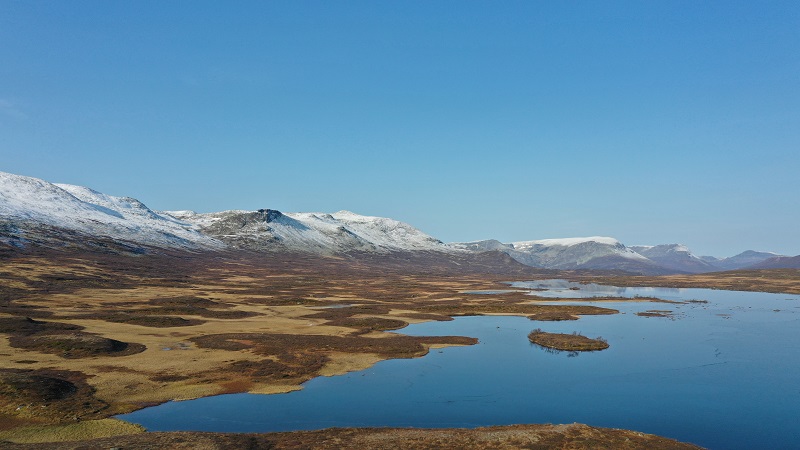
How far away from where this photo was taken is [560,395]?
44250 millimetres

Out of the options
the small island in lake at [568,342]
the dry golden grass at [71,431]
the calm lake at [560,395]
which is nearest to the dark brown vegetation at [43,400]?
the dry golden grass at [71,431]

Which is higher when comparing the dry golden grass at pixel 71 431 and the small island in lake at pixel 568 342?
the small island in lake at pixel 568 342

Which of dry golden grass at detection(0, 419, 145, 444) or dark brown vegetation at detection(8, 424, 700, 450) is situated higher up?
dark brown vegetation at detection(8, 424, 700, 450)

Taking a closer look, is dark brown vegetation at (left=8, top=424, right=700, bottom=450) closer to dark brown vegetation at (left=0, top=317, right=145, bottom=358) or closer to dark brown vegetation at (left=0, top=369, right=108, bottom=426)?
dark brown vegetation at (left=0, top=369, right=108, bottom=426)

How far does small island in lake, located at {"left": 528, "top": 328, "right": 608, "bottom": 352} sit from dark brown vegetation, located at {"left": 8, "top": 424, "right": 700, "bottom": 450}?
33737 mm

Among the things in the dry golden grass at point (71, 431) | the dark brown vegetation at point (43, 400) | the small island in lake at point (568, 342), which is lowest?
the dry golden grass at point (71, 431)

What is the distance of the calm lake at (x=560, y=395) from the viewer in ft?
120

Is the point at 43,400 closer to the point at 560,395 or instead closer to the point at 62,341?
the point at 62,341

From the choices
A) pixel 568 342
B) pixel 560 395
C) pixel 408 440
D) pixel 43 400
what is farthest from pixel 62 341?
pixel 568 342

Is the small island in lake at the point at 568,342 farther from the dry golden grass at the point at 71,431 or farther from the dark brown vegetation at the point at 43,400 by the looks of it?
the dark brown vegetation at the point at 43,400

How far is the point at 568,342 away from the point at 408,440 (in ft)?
143

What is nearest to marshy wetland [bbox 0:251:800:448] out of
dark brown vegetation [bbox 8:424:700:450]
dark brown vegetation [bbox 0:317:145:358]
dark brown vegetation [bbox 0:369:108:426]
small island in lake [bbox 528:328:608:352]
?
dark brown vegetation [bbox 0:369:108:426]

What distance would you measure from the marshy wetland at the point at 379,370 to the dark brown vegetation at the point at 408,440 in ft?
8.82

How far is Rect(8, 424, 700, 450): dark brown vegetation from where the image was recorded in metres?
30.6
